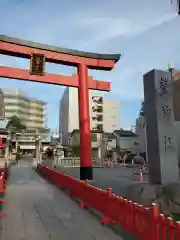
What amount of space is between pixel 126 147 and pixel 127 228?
50.5 m

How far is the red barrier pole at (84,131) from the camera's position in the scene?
52.4 feet

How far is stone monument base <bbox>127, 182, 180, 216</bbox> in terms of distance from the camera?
24.1 ft

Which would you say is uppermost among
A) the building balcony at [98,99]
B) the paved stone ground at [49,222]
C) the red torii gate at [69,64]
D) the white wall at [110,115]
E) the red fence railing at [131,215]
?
the building balcony at [98,99]

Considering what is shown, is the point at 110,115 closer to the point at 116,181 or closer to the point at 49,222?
the point at 116,181

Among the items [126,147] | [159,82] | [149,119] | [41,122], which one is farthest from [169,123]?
[41,122]

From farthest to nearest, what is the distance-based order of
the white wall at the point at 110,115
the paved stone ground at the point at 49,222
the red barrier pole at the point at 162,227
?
1. the white wall at the point at 110,115
2. the paved stone ground at the point at 49,222
3. the red barrier pole at the point at 162,227

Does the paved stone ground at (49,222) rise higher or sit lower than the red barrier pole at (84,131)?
lower

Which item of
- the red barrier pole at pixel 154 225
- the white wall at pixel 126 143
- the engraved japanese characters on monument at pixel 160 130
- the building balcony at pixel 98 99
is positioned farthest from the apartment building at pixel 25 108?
the red barrier pole at pixel 154 225

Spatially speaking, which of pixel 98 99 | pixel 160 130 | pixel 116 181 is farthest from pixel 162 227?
pixel 98 99

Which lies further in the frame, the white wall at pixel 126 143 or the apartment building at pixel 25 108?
the apartment building at pixel 25 108

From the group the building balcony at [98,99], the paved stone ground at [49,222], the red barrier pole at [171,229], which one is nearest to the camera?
the red barrier pole at [171,229]

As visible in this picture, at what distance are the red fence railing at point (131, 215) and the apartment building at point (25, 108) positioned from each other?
79.9 metres

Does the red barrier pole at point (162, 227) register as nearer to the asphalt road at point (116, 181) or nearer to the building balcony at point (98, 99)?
the asphalt road at point (116, 181)

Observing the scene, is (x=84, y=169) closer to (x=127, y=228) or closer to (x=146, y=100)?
(x=146, y=100)
